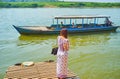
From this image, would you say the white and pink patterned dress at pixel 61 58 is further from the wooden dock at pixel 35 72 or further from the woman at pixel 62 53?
the wooden dock at pixel 35 72

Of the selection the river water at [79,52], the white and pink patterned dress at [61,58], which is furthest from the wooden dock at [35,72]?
the river water at [79,52]

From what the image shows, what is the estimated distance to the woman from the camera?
683 centimetres

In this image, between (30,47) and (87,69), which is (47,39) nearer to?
(30,47)

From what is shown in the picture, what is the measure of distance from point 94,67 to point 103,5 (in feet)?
206

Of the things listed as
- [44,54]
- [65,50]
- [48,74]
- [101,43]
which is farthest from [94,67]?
[101,43]

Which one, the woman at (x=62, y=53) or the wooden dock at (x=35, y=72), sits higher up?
the woman at (x=62, y=53)

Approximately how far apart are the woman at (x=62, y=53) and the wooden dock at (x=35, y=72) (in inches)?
23.8

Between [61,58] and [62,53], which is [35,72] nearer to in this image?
[61,58]

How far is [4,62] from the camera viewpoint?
13.3 meters

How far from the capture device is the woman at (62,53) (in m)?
6.83

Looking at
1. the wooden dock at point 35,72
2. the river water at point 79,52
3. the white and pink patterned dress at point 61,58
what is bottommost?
the river water at point 79,52

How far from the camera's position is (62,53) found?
275 inches

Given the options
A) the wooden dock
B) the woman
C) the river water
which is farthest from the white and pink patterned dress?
the river water

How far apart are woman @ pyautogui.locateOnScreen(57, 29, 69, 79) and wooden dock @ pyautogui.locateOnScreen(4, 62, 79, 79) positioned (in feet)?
1.98
